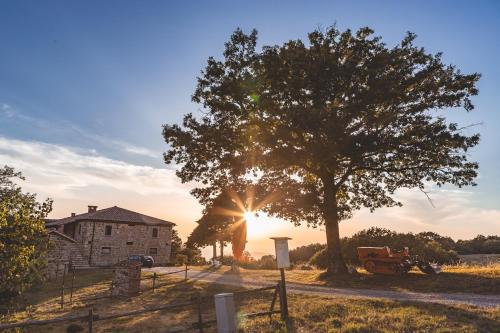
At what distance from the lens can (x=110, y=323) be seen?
50.3 feet

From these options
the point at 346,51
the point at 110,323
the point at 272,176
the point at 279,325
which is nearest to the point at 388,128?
the point at 346,51

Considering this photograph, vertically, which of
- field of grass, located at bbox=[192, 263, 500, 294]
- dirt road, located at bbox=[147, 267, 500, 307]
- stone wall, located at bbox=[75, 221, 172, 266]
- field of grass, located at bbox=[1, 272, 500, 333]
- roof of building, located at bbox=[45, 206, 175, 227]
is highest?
roof of building, located at bbox=[45, 206, 175, 227]

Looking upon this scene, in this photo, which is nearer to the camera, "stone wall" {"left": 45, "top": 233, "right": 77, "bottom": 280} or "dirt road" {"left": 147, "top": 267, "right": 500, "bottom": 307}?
"dirt road" {"left": 147, "top": 267, "right": 500, "bottom": 307}

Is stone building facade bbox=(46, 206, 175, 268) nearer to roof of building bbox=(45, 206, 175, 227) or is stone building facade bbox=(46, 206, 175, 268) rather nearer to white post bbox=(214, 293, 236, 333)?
roof of building bbox=(45, 206, 175, 227)

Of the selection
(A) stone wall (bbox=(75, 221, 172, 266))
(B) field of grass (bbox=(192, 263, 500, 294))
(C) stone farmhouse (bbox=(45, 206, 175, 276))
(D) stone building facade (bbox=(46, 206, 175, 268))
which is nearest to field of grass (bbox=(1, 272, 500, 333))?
(B) field of grass (bbox=(192, 263, 500, 294))

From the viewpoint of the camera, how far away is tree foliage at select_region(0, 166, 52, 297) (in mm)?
9328

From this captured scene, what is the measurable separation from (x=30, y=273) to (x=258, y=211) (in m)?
16.7

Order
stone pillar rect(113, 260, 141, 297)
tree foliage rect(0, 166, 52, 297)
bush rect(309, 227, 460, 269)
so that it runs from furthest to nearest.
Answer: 1. bush rect(309, 227, 460, 269)
2. stone pillar rect(113, 260, 141, 297)
3. tree foliage rect(0, 166, 52, 297)

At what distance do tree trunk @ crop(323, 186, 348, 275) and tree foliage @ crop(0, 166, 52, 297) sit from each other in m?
17.1

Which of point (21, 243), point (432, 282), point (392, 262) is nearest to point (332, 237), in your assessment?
point (392, 262)

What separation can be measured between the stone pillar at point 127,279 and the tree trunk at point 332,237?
1222 cm

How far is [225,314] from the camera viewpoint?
10.6 m

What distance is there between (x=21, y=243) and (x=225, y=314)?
616 cm

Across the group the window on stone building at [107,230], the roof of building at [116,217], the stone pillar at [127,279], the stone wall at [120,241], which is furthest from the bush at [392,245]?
the window on stone building at [107,230]
